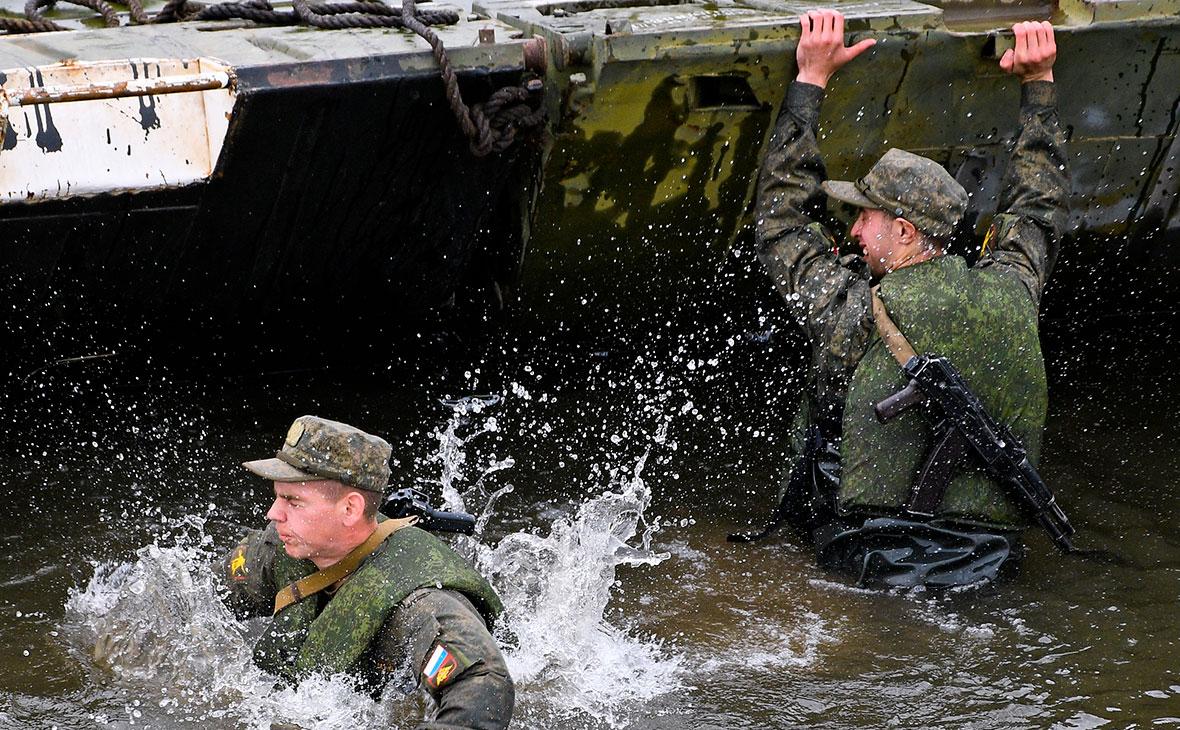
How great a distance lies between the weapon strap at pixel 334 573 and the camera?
343 cm

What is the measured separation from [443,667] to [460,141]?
2030mm

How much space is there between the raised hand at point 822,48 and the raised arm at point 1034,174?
0.50m

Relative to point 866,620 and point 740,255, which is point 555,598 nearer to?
point 866,620

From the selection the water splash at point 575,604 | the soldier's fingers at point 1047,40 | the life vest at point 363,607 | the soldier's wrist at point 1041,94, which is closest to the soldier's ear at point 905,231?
the soldier's wrist at point 1041,94

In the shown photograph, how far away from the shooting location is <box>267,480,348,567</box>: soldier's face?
3352 mm

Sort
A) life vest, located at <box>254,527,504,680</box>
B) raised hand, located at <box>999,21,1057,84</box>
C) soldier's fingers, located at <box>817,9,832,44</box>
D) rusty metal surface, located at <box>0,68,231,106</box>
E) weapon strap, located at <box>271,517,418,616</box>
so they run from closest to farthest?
life vest, located at <box>254,527,504,680</box> → weapon strap, located at <box>271,517,418,616</box> → rusty metal surface, located at <box>0,68,231,106</box> → soldier's fingers, located at <box>817,9,832,44</box> → raised hand, located at <box>999,21,1057,84</box>

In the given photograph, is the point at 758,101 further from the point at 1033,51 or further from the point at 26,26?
the point at 26,26

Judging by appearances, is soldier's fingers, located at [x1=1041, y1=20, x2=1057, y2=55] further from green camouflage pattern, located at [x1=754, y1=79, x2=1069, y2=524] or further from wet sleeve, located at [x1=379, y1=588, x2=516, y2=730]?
wet sleeve, located at [x1=379, y1=588, x2=516, y2=730]

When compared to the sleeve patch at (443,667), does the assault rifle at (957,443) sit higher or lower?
higher

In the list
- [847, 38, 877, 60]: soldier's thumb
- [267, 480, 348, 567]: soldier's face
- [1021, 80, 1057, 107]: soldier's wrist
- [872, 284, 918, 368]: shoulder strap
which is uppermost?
[847, 38, 877, 60]: soldier's thumb

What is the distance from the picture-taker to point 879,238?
4.34m

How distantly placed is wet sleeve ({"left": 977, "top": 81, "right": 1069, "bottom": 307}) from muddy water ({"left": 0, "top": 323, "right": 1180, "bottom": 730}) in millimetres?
933

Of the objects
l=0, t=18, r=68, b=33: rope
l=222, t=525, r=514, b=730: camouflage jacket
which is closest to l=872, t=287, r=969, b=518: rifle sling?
l=222, t=525, r=514, b=730: camouflage jacket

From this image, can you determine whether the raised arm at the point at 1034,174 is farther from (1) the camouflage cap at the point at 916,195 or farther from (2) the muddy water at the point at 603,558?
(2) the muddy water at the point at 603,558
